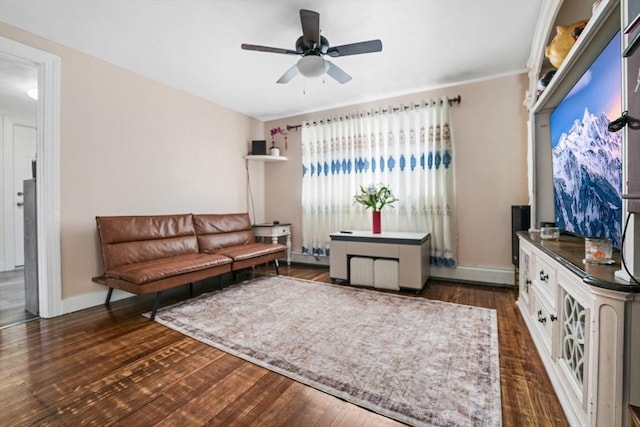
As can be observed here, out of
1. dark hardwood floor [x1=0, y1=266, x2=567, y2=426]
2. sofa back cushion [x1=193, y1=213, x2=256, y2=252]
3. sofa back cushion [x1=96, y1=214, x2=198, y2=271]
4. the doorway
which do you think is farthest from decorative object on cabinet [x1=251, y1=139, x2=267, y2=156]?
dark hardwood floor [x1=0, y1=266, x2=567, y2=426]

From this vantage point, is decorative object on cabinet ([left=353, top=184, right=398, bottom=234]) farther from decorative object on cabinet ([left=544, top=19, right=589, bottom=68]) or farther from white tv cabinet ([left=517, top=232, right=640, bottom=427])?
decorative object on cabinet ([left=544, top=19, right=589, bottom=68])

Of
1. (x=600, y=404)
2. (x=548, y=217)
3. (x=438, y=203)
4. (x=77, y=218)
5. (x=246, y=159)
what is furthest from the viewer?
(x=246, y=159)

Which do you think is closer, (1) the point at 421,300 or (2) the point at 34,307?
(2) the point at 34,307

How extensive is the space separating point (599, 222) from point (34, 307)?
4.58m

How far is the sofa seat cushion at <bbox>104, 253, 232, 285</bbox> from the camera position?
8.00 ft

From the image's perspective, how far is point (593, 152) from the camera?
5.33ft

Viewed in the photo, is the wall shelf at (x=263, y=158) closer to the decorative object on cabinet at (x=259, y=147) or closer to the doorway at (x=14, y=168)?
A: the decorative object on cabinet at (x=259, y=147)

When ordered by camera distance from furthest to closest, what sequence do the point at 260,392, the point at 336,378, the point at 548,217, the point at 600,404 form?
the point at 548,217
the point at 336,378
the point at 260,392
the point at 600,404

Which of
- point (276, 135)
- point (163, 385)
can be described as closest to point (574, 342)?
point (163, 385)

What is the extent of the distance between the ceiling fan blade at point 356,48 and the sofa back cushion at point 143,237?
105 inches

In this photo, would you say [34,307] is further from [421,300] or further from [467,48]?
[467,48]

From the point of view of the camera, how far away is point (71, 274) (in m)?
2.73

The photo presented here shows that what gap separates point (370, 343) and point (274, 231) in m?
2.75

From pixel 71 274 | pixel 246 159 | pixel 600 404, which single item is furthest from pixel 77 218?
pixel 600 404
